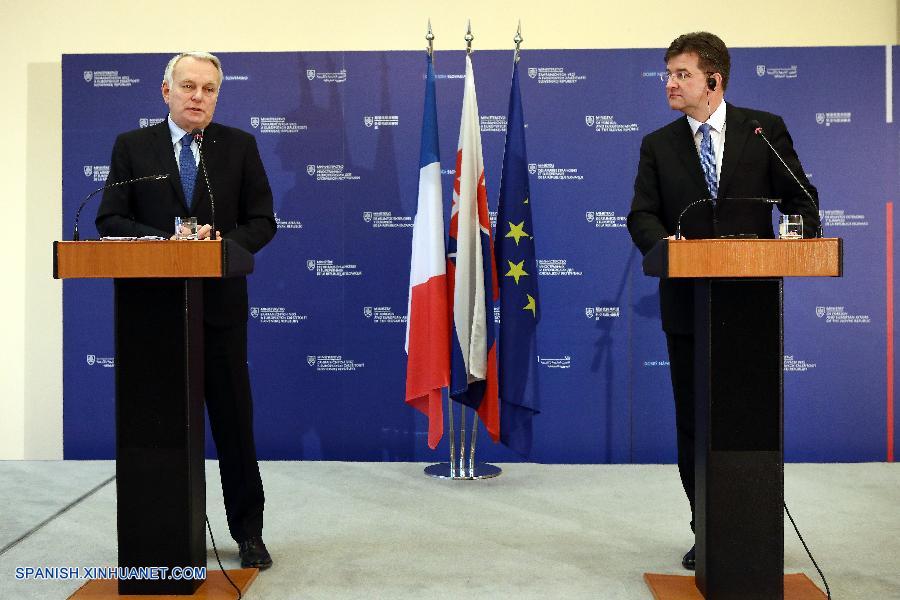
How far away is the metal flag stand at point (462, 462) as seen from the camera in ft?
16.7

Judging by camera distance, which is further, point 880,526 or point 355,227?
point 355,227

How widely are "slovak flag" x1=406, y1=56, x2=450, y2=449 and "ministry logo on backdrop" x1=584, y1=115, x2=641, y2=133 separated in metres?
0.91

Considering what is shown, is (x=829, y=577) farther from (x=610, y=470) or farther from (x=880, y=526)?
(x=610, y=470)

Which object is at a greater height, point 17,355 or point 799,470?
point 17,355

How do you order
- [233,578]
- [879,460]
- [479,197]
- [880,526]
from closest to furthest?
[233,578] → [880,526] → [479,197] → [879,460]

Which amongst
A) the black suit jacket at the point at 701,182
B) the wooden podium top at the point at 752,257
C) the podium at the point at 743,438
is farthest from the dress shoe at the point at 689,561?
the wooden podium top at the point at 752,257

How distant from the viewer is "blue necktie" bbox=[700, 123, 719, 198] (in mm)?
3355

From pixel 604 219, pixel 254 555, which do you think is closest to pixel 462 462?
pixel 604 219

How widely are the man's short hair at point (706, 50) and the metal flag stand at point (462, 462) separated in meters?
1.84

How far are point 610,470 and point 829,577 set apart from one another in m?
1.97

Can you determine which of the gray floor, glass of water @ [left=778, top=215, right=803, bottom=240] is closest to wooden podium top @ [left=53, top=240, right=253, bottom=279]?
the gray floor

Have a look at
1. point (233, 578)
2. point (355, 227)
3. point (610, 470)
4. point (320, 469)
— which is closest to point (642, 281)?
point (610, 470)

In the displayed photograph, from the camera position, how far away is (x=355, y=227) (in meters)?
5.45

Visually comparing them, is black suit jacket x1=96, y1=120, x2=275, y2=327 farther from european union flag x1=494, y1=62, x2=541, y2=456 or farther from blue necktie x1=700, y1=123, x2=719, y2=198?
european union flag x1=494, y1=62, x2=541, y2=456
